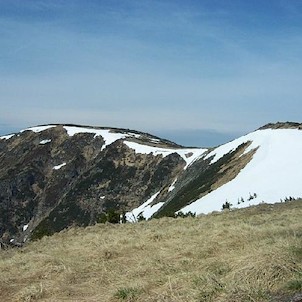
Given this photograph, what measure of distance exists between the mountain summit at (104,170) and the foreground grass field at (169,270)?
3149cm

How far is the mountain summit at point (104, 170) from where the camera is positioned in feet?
177

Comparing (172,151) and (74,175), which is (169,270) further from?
(74,175)

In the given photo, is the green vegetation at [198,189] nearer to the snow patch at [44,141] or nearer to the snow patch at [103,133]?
the snow patch at [103,133]

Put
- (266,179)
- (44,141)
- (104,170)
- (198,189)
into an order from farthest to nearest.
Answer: (44,141) → (104,170) → (198,189) → (266,179)

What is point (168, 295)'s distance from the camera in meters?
7.46

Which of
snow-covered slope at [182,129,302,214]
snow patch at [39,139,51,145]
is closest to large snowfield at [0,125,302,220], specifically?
snow-covered slope at [182,129,302,214]

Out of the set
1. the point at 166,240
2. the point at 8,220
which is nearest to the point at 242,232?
the point at 166,240

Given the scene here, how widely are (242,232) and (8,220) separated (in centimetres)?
9902

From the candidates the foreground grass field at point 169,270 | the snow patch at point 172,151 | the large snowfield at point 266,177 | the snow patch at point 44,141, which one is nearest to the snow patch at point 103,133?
the snow patch at point 44,141

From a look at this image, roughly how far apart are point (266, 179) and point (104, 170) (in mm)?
67191

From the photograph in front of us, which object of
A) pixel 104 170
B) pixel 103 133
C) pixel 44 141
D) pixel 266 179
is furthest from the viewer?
pixel 44 141

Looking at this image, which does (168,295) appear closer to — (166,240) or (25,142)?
(166,240)

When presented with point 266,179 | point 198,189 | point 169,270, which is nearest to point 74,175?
point 198,189

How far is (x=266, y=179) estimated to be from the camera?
39344 mm
